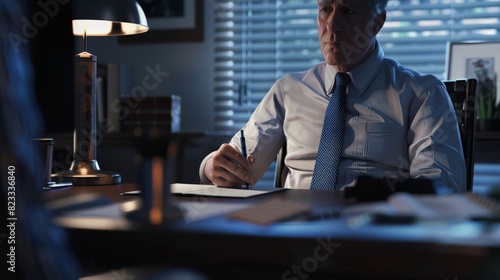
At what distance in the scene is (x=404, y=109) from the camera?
1.69m

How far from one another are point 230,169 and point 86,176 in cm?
34

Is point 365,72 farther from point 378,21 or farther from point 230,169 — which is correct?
point 230,169

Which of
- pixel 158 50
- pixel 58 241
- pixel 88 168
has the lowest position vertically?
pixel 88 168

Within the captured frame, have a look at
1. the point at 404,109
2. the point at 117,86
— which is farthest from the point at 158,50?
the point at 404,109

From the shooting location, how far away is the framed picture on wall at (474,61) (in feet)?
8.21

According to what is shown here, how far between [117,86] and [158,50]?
14.4 inches

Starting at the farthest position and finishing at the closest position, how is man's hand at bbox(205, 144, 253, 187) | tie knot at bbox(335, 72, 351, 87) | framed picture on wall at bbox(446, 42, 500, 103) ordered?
framed picture on wall at bbox(446, 42, 500, 103)
tie knot at bbox(335, 72, 351, 87)
man's hand at bbox(205, 144, 253, 187)

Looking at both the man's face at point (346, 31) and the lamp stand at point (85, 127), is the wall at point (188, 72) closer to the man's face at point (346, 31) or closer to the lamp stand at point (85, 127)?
the man's face at point (346, 31)

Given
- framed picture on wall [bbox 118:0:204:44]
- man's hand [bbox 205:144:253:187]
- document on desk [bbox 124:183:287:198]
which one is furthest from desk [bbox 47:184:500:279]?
framed picture on wall [bbox 118:0:204:44]

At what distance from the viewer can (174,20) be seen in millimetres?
3016

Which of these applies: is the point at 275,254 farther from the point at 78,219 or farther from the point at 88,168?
the point at 88,168

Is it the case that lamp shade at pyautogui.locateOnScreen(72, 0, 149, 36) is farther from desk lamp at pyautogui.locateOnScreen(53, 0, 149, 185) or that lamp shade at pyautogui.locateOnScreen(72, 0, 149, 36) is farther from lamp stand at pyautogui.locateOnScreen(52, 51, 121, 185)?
lamp stand at pyautogui.locateOnScreen(52, 51, 121, 185)

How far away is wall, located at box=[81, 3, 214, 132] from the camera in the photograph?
119 inches

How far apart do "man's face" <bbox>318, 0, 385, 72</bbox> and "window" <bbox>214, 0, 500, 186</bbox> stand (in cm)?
102
